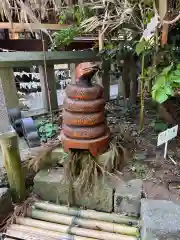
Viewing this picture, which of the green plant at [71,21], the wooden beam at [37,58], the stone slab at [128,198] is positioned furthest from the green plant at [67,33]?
the stone slab at [128,198]

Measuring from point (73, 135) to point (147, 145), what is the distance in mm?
898

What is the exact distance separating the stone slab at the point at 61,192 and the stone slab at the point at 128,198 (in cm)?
6

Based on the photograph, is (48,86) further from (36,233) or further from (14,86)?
(36,233)

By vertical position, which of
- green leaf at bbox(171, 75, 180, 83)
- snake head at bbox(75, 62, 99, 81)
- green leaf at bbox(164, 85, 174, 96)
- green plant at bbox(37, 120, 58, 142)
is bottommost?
green plant at bbox(37, 120, 58, 142)

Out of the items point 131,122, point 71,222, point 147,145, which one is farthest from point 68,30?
point 71,222

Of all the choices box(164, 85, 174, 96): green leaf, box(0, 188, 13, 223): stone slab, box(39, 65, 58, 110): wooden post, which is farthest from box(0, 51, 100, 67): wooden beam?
box(164, 85, 174, 96): green leaf

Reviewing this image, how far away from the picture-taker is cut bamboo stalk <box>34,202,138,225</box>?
1.51m

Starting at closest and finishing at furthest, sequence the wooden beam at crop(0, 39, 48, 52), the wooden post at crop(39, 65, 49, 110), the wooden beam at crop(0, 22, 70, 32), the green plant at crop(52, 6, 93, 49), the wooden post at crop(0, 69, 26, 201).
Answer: the wooden post at crop(0, 69, 26, 201) < the wooden beam at crop(0, 22, 70, 32) < the green plant at crop(52, 6, 93, 49) < the wooden post at crop(39, 65, 49, 110) < the wooden beam at crop(0, 39, 48, 52)

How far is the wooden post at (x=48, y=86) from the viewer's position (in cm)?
268

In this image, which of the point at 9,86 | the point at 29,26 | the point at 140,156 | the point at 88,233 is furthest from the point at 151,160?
the point at 9,86

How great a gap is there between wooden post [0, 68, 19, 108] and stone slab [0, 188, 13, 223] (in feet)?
4.12

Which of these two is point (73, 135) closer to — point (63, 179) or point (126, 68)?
point (63, 179)

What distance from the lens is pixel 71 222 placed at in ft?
4.94

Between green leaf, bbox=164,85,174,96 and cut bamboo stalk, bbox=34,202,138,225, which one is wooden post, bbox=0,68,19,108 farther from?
green leaf, bbox=164,85,174,96
